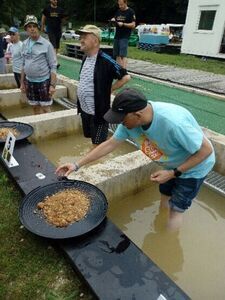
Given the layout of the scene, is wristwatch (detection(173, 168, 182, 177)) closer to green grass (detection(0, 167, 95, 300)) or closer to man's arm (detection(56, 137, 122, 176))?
man's arm (detection(56, 137, 122, 176))

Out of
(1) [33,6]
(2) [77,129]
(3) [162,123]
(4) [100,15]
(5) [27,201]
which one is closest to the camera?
(3) [162,123]

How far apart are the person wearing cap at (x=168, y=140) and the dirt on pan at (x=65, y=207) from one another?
0.70 ft

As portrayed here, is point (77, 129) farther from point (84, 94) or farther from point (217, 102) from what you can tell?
point (217, 102)

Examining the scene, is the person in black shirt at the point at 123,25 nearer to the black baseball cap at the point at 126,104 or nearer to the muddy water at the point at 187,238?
the muddy water at the point at 187,238

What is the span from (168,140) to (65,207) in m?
0.96

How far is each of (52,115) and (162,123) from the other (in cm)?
312

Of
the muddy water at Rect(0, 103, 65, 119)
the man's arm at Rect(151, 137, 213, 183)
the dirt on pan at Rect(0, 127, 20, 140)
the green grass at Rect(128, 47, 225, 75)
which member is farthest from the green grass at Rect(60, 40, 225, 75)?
the man's arm at Rect(151, 137, 213, 183)

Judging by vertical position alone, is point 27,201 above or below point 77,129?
above

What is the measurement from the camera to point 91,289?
1.82m

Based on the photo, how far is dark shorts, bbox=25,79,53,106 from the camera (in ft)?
14.8

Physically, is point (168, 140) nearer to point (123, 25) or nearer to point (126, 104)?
point (126, 104)

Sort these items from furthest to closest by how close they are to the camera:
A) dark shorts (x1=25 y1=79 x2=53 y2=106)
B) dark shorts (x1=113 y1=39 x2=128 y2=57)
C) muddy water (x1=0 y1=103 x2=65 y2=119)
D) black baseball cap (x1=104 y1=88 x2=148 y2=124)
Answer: dark shorts (x1=113 y1=39 x2=128 y2=57) → muddy water (x1=0 y1=103 x2=65 y2=119) → dark shorts (x1=25 y1=79 x2=53 y2=106) → black baseball cap (x1=104 y1=88 x2=148 y2=124)

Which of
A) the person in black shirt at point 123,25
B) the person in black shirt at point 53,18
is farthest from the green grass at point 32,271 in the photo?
the person in black shirt at point 53,18

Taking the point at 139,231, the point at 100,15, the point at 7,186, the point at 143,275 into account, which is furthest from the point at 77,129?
the point at 100,15
